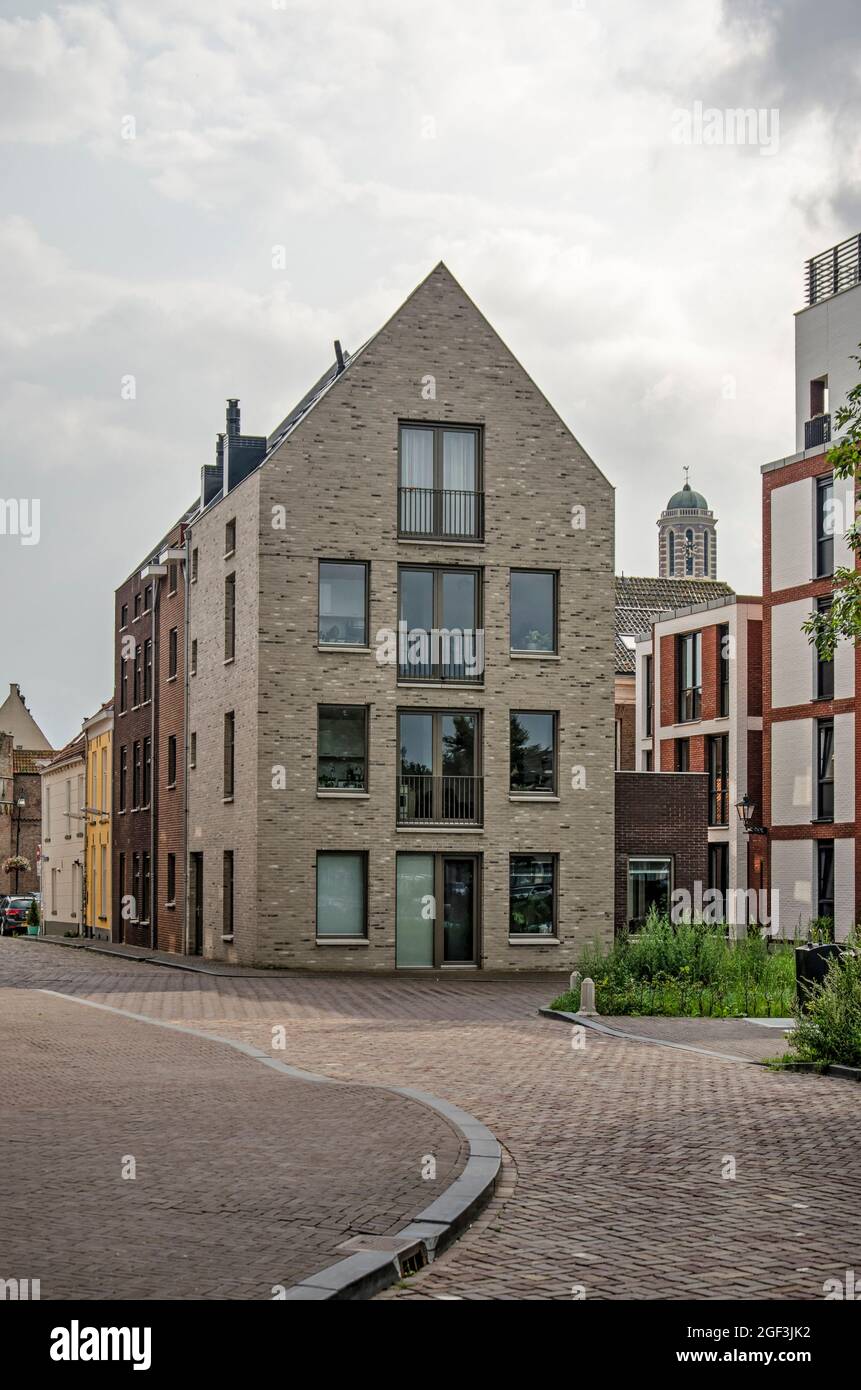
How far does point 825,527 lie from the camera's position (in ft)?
139

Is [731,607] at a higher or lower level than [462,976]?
higher

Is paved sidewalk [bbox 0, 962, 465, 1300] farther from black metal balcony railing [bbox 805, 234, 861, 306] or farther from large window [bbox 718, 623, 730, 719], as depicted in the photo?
black metal balcony railing [bbox 805, 234, 861, 306]

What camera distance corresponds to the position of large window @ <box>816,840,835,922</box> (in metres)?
41.4

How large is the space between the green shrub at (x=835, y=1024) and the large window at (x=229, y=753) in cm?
2254

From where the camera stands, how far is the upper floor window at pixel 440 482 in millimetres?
34531

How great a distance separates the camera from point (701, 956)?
23.7 m

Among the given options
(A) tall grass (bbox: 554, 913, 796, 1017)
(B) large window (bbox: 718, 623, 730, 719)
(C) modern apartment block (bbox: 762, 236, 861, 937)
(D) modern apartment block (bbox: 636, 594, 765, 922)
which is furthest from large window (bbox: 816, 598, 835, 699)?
(A) tall grass (bbox: 554, 913, 796, 1017)

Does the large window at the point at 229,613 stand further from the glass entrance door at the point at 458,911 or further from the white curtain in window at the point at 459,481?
the glass entrance door at the point at 458,911

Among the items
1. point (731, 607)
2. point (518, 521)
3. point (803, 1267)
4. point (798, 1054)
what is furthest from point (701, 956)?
point (731, 607)

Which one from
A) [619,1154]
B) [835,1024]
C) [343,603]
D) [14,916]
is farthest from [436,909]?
[14,916]

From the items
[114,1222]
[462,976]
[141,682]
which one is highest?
[141,682]
